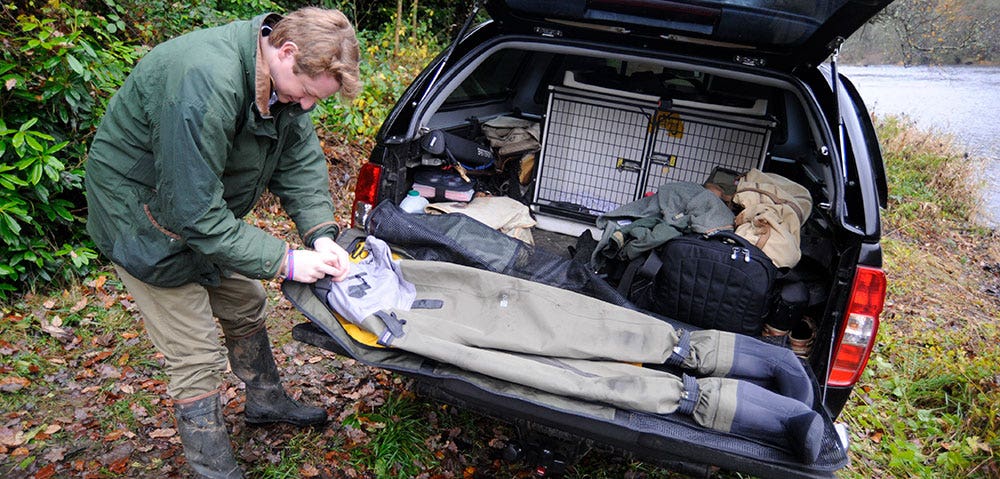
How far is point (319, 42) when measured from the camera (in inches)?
66.6

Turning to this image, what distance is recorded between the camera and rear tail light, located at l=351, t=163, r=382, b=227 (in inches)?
102

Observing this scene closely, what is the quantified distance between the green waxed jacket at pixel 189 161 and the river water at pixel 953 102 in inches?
367

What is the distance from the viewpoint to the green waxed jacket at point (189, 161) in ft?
5.50

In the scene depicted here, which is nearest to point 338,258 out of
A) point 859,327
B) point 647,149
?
point 859,327

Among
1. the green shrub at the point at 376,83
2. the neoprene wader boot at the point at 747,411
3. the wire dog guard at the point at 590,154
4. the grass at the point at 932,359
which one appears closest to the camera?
the neoprene wader boot at the point at 747,411

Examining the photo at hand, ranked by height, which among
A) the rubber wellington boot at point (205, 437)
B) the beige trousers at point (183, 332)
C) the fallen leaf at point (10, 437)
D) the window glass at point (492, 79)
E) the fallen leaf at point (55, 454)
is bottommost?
the fallen leaf at point (55, 454)

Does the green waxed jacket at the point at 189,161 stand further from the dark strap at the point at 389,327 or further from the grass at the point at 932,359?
the grass at the point at 932,359

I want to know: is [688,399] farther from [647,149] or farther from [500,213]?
[647,149]

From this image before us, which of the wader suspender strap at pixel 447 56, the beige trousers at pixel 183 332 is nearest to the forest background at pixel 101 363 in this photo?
the beige trousers at pixel 183 332

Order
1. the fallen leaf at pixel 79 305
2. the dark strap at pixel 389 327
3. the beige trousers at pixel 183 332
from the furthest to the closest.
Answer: the fallen leaf at pixel 79 305 → the beige trousers at pixel 183 332 → the dark strap at pixel 389 327

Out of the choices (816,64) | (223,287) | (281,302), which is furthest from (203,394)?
(816,64)

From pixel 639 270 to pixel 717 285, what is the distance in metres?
0.34

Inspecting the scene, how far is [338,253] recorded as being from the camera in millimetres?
2051

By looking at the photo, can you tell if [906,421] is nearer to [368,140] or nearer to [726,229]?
[726,229]
